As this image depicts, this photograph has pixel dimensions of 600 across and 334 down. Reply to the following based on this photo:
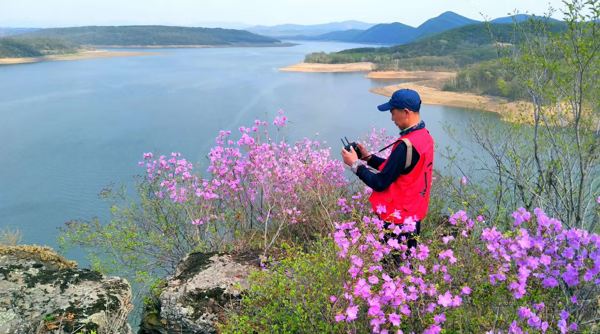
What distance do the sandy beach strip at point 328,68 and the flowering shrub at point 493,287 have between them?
43092mm

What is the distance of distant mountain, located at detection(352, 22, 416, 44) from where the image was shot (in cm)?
17269

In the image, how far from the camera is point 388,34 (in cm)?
18162

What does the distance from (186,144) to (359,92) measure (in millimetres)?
17822

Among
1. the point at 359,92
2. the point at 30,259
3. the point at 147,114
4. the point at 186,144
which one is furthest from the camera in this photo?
the point at 359,92

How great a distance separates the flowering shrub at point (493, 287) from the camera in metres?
1.84

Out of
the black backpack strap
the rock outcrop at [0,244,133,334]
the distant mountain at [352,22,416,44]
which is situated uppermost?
the distant mountain at [352,22,416,44]

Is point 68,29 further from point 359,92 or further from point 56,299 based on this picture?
point 56,299

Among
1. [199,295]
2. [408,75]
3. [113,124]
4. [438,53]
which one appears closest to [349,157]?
[199,295]

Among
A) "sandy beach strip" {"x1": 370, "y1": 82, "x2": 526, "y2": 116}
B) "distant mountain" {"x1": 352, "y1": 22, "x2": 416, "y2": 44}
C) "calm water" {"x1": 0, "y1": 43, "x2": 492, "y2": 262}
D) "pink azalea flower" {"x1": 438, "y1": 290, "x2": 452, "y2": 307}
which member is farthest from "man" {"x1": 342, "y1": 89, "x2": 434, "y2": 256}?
"distant mountain" {"x1": 352, "y1": 22, "x2": 416, "y2": 44}

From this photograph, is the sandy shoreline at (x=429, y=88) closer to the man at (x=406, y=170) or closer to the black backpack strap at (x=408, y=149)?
the man at (x=406, y=170)

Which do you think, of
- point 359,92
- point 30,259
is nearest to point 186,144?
point 30,259

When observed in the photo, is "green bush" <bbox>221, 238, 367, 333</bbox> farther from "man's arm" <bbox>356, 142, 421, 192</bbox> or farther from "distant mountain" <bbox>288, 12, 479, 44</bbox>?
"distant mountain" <bbox>288, 12, 479, 44</bbox>

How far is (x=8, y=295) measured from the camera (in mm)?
2768

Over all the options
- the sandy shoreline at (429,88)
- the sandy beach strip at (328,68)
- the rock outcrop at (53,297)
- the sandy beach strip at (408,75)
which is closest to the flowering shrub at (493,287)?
the rock outcrop at (53,297)
